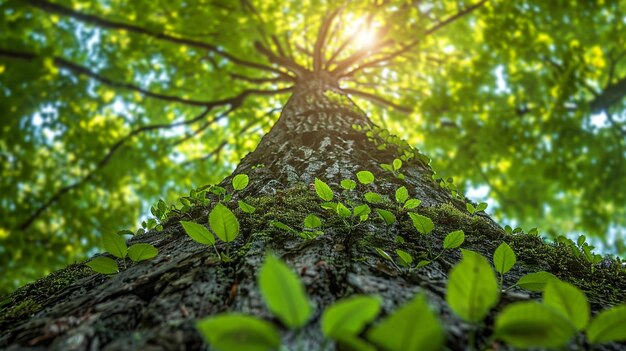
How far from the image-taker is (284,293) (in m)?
0.50

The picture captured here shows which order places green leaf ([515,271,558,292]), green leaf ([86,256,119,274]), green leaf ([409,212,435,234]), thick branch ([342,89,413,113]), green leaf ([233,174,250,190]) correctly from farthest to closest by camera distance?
thick branch ([342,89,413,113]), green leaf ([233,174,250,190]), green leaf ([409,212,435,234]), green leaf ([86,256,119,274]), green leaf ([515,271,558,292])

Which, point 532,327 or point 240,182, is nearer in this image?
point 532,327

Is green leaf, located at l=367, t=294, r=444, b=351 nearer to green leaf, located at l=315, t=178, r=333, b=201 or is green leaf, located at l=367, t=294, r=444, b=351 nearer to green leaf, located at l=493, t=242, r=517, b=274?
green leaf, located at l=493, t=242, r=517, b=274

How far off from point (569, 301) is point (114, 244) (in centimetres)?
119

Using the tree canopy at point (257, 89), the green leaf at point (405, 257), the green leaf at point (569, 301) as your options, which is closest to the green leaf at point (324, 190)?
the green leaf at point (405, 257)

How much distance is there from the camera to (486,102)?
24.3ft

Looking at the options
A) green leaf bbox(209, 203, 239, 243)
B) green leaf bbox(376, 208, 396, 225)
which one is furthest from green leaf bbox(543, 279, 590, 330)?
green leaf bbox(209, 203, 239, 243)

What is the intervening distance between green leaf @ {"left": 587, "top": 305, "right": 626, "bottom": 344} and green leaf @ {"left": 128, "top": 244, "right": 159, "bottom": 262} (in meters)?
1.10

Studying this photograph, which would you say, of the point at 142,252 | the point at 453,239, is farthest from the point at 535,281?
the point at 142,252

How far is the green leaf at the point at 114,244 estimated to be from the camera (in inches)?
43.9

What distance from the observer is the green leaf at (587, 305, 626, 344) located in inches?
23.6

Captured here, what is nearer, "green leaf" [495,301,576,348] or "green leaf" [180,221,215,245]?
"green leaf" [495,301,576,348]

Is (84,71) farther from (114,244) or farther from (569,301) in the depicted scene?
(569,301)

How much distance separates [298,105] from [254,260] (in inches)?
105
